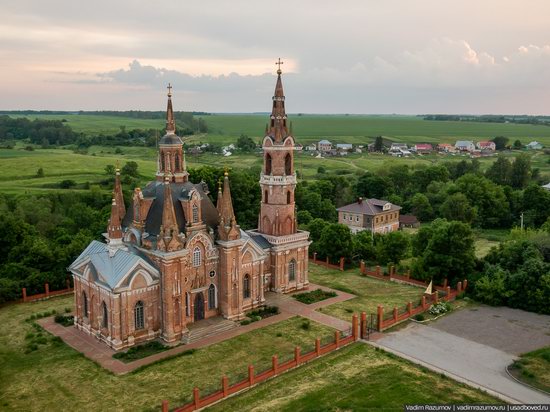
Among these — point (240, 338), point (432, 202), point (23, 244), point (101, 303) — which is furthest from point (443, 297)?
point (432, 202)

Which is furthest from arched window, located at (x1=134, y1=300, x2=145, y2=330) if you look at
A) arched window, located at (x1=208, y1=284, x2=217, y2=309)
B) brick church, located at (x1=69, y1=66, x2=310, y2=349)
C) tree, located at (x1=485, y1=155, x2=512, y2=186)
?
tree, located at (x1=485, y1=155, x2=512, y2=186)

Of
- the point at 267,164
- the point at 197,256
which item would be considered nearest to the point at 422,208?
the point at 267,164

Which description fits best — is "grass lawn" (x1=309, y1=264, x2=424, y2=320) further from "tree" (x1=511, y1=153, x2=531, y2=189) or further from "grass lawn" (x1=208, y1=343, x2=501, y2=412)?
"tree" (x1=511, y1=153, x2=531, y2=189)

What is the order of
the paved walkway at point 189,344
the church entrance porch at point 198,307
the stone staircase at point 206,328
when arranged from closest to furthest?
the paved walkway at point 189,344
the stone staircase at point 206,328
the church entrance porch at point 198,307

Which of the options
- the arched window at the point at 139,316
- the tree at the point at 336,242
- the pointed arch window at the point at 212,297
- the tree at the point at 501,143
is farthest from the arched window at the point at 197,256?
the tree at the point at 501,143

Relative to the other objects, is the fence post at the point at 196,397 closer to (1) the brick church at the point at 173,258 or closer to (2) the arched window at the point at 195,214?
(1) the brick church at the point at 173,258

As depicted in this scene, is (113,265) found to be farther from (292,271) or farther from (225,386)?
(292,271)
